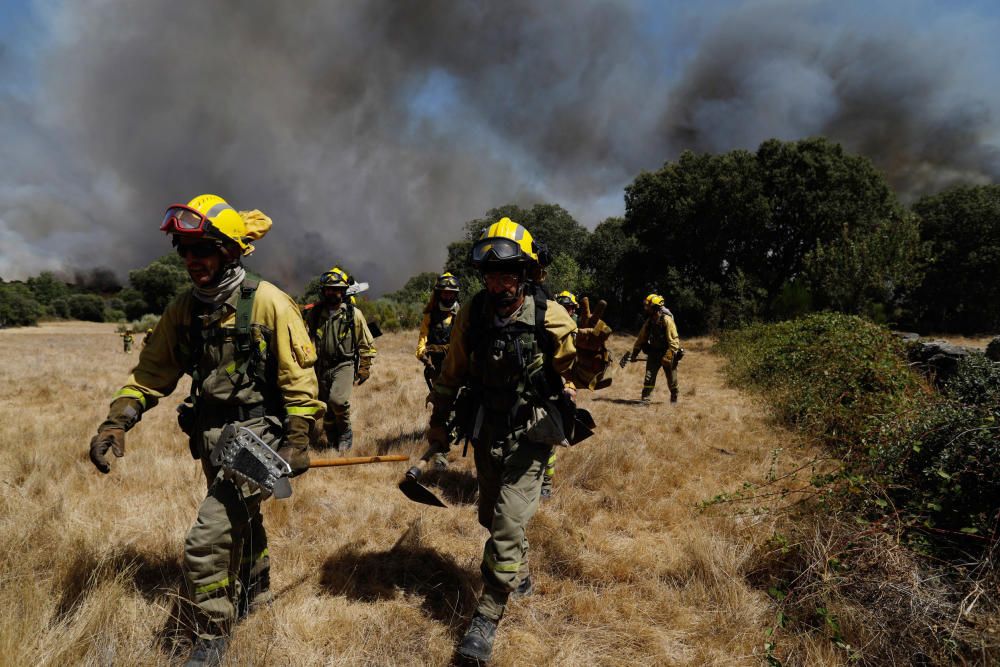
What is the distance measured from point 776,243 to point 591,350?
90.3 ft

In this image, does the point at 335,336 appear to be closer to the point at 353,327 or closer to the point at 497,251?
the point at 353,327

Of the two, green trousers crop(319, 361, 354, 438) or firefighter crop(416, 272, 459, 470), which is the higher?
firefighter crop(416, 272, 459, 470)

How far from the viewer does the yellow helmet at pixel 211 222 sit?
2.29 metres

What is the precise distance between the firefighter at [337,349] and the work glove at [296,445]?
352 centimetres

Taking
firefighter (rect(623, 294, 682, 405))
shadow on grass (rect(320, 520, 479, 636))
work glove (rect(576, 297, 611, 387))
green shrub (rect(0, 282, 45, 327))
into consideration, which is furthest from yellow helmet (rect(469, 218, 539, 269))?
green shrub (rect(0, 282, 45, 327))

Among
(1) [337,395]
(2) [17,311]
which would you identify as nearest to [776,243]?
(1) [337,395]

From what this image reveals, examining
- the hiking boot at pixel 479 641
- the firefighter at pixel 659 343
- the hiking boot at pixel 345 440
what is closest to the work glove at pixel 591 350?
the hiking boot at pixel 479 641

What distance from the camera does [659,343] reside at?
9281 mm

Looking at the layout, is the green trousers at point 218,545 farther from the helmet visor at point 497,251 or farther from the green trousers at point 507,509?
the helmet visor at point 497,251

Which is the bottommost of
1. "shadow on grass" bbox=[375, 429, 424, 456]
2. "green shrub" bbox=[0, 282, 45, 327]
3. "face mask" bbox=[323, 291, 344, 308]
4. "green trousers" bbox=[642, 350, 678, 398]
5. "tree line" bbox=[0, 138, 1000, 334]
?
"shadow on grass" bbox=[375, 429, 424, 456]

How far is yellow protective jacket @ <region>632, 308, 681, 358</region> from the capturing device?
9000 millimetres

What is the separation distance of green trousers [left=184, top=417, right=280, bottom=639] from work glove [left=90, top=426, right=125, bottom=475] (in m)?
0.36

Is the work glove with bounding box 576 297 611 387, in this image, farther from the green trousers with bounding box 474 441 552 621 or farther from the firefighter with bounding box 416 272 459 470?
the firefighter with bounding box 416 272 459 470

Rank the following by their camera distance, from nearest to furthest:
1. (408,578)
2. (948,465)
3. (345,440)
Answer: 1. (948,465)
2. (408,578)
3. (345,440)
